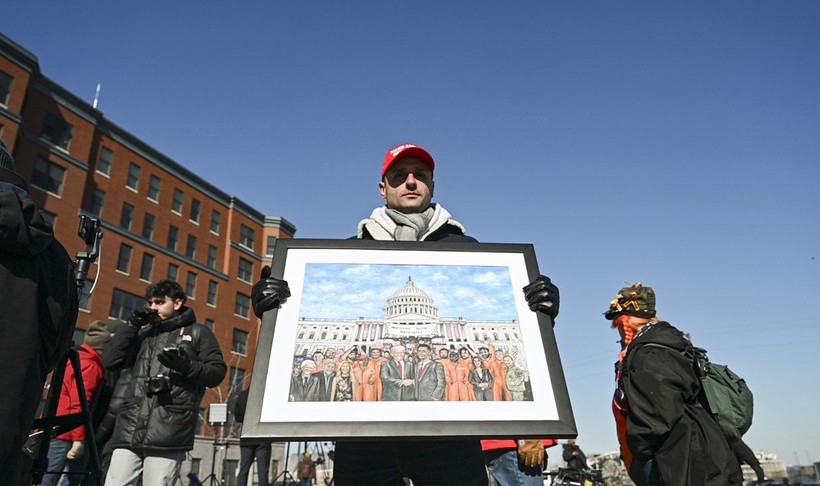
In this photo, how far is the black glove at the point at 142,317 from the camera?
416cm

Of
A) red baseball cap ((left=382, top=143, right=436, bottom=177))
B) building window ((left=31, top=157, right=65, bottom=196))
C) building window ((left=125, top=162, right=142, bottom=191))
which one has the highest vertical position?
building window ((left=125, top=162, right=142, bottom=191))

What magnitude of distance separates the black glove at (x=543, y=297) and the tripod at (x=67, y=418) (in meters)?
2.28

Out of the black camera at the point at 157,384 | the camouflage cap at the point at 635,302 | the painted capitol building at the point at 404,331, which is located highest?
the camouflage cap at the point at 635,302

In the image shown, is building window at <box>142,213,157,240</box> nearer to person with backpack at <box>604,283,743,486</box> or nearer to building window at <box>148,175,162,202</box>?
building window at <box>148,175,162,202</box>

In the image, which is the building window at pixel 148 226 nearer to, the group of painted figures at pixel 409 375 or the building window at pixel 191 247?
the building window at pixel 191 247

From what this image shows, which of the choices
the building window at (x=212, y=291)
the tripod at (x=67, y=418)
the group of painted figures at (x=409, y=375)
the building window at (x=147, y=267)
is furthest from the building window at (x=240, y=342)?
the group of painted figures at (x=409, y=375)

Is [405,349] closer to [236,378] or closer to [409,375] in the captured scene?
[409,375]

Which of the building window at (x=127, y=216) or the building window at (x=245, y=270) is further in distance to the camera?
the building window at (x=245, y=270)

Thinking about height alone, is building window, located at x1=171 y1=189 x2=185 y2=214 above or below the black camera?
above

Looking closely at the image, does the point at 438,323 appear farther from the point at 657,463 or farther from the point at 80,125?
the point at 80,125

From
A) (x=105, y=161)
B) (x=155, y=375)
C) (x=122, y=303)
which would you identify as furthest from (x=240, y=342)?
(x=155, y=375)

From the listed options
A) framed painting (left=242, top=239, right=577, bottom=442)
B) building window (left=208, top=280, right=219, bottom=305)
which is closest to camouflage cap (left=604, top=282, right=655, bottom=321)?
framed painting (left=242, top=239, right=577, bottom=442)

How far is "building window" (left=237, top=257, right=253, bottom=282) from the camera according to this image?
45.8m

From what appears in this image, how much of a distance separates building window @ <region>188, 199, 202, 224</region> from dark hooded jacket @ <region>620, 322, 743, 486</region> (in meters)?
43.0
